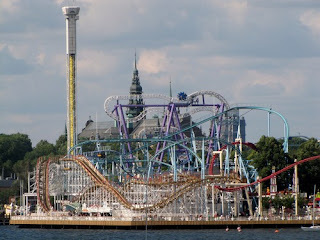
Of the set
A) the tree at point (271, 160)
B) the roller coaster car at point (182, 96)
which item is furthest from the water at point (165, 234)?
the roller coaster car at point (182, 96)

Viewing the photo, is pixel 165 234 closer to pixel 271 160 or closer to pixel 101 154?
pixel 271 160

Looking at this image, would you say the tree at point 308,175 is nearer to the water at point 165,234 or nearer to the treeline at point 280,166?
the treeline at point 280,166

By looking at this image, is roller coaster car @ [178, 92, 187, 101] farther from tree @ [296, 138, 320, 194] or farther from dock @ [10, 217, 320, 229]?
dock @ [10, 217, 320, 229]

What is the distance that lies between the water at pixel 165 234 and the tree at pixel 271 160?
20680mm

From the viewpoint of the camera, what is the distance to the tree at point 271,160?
144 metres

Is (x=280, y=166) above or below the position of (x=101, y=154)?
below

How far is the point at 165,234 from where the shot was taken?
385 feet

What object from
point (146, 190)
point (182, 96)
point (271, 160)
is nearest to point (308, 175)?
point (271, 160)

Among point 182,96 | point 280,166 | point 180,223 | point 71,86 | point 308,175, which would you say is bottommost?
point 180,223

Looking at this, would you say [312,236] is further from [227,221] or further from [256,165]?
[256,165]

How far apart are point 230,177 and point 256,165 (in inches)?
645

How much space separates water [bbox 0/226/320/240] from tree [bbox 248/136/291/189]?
2068 cm

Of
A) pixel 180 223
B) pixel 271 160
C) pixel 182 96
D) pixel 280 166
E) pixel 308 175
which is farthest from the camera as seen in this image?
pixel 182 96

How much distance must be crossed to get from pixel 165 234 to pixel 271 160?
31.1 metres
